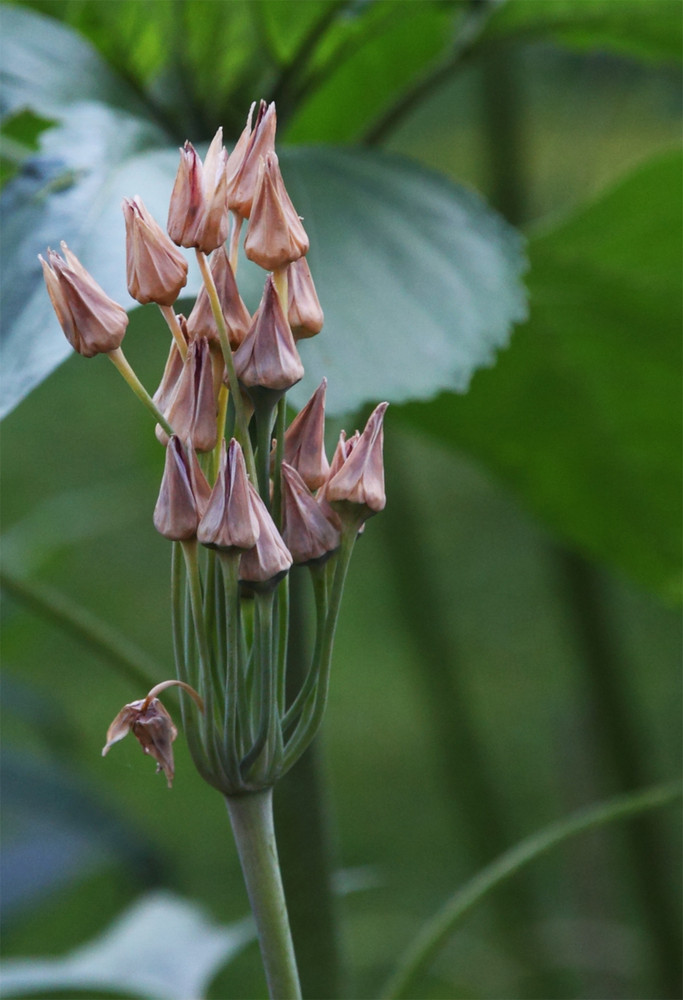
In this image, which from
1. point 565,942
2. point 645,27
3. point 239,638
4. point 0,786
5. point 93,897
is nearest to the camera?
point 239,638

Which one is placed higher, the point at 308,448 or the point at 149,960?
the point at 308,448

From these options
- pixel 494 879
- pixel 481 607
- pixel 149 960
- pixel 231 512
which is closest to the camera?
pixel 231 512

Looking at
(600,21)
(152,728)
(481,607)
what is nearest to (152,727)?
(152,728)

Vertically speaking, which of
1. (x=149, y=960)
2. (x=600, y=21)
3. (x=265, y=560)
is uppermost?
(x=600, y=21)

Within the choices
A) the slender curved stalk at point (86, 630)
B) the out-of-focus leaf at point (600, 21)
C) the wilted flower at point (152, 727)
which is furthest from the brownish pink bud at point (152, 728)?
the out-of-focus leaf at point (600, 21)

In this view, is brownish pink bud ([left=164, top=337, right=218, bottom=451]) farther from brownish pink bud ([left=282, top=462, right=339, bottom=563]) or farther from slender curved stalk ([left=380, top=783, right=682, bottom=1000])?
slender curved stalk ([left=380, top=783, right=682, bottom=1000])

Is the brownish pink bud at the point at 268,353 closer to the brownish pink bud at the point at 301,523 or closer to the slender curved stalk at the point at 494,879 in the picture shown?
the brownish pink bud at the point at 301,523

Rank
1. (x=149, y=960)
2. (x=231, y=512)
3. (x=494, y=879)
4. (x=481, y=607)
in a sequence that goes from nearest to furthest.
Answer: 1. (x=231, y=512)
2. (x=494, y=879)
3. (x=149, y=960)
4. (x=481, y=607)

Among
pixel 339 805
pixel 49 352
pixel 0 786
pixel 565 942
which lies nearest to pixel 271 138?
pixel 49 352

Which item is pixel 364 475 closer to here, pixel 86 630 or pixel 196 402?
pixel 196 402

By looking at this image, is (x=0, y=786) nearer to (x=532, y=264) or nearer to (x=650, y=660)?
(x=532, y=264)
